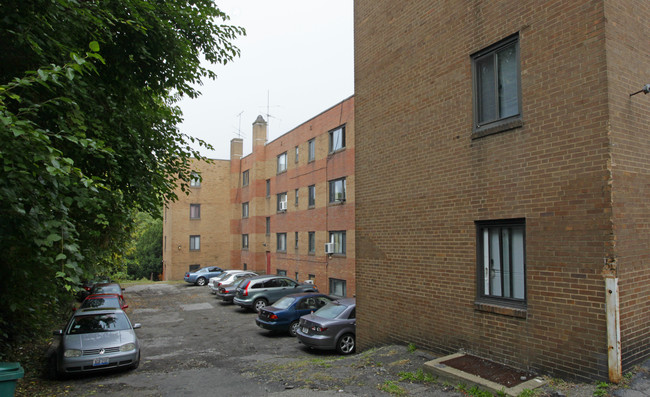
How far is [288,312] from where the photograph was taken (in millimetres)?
15180

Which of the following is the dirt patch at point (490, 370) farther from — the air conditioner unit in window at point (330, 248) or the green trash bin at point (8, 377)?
the air conditioner unit in window at point (330, 248)

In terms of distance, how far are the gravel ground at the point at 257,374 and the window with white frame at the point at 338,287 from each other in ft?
21.3

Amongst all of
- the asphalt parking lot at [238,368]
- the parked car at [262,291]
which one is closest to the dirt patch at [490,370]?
the asphalt parking lot at [238,368]

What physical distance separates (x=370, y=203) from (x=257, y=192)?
24.8 meters

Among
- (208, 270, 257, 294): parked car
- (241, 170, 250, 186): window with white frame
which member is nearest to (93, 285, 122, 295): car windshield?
(208, 270, 257, 294): parked car

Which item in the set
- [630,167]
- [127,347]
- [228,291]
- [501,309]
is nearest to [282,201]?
[228,291]

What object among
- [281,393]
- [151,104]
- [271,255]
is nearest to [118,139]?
[151,104]

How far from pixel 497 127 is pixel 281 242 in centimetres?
2422

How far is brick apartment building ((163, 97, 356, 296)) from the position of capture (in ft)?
72.7

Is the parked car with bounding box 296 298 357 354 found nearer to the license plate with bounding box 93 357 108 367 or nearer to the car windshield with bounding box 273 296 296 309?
the car windshield with bounding box 273 296 296 309

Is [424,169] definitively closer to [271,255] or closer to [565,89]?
[565,89]

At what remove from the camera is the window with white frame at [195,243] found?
38.3 meters

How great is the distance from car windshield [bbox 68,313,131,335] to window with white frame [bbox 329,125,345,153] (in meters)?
14.3

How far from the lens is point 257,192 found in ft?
111
